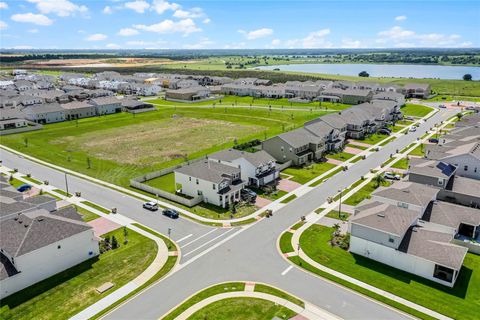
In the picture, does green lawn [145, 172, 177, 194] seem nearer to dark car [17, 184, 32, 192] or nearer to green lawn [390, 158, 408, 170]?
dark car [17, 184, 32, 192]

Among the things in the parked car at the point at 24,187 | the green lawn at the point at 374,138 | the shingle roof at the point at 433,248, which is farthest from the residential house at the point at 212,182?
the green lawn at the point at 374,138

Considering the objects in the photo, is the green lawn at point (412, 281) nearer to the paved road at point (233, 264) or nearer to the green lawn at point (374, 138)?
the paved road at point (233, 264)

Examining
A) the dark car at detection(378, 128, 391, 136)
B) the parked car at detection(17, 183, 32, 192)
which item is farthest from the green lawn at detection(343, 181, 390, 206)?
the parked car at detection(17, 183, 32, 192)

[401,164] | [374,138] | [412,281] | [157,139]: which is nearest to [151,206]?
[412,281]

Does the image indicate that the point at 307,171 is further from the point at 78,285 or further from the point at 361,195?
the point at 78,285

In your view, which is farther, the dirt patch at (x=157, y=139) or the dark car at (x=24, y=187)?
the dirt patch at (x=157, y=139)

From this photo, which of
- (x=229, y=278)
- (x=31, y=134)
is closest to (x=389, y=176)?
(x=229, y=278)

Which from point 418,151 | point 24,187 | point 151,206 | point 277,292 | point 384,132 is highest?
point 384,132
